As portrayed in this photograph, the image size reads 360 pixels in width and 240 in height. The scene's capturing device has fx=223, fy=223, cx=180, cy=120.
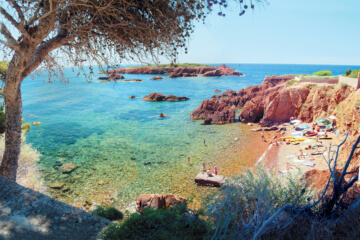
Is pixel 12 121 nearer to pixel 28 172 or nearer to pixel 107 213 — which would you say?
pixel 107 213

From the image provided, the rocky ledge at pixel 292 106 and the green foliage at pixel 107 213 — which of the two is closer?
the green foliage at pixel 107 213

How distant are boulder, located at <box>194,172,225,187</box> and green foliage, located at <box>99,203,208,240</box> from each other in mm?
7992

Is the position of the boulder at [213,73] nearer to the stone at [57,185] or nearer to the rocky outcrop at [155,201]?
the stone at [57,185]

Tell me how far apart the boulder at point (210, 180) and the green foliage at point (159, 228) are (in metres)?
7.99

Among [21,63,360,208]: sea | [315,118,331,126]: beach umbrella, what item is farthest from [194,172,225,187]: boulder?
[315,118,331,126]: beach umbrella

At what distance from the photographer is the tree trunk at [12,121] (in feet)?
16.3

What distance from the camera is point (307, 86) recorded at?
2747 cm

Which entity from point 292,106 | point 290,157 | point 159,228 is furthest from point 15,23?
point 292,106

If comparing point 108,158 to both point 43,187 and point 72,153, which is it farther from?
point 43,187

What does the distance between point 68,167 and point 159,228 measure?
45.5ft

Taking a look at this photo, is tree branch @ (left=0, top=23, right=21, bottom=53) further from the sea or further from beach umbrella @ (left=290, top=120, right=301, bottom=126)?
beach umbrella @ (left=290, top=120, right=301, bottom=126)

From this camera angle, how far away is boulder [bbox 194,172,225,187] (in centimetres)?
1318

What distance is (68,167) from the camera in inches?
647

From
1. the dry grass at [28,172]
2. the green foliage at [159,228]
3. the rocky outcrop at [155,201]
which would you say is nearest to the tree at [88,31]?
the green foliage at [159,228]
